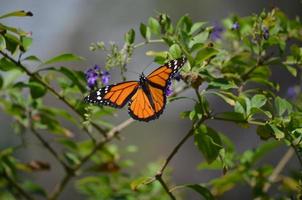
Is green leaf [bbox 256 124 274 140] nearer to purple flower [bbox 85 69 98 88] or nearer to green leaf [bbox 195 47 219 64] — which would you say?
green leaf [bbox 195 47 219 64]

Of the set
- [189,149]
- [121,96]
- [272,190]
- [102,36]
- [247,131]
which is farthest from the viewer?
[102,36]

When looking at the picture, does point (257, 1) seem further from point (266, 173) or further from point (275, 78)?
point (266, 173)

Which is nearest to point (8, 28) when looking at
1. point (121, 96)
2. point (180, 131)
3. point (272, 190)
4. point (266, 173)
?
point (121, 96)

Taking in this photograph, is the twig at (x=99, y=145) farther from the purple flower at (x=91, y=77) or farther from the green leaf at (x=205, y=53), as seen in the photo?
the green leaf at (x=205, y=53)

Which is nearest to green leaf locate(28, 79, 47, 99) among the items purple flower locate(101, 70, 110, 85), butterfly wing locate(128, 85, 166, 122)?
purple flower locate(101, 70, 110, 85)

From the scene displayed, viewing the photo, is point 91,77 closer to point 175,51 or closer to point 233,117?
point 175,51

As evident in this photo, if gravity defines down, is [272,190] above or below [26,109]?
below

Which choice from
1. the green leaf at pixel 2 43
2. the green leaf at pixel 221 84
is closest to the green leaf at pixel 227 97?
the green leaf at pixel 221 84
